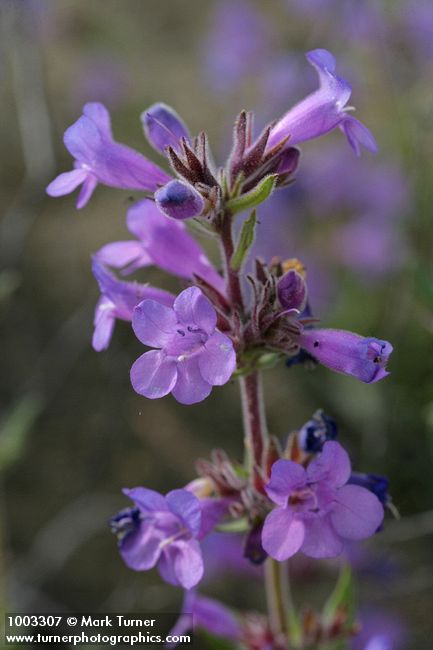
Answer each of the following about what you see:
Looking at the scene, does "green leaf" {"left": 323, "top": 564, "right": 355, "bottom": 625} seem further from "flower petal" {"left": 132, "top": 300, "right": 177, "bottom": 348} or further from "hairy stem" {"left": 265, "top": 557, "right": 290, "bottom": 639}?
"flower petal" {"left": 132, "top": 300, "right": 177, "bottom": 348}

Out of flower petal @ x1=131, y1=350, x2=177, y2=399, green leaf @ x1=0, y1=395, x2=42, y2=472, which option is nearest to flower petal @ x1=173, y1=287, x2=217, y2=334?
flower petal @ x1=131, y1=350, x2=177, y2=399

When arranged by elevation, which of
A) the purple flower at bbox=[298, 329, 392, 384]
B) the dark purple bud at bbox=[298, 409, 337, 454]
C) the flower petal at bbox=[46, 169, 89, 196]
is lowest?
the dark purple bud at bbox=[298, 409, 337, 454]

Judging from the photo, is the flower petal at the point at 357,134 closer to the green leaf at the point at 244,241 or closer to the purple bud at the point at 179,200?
the green leaf at the point at 244,241

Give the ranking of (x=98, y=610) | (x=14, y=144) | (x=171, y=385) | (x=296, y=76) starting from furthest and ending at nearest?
(x=14, y=144) < (x=296, y=76) < (x=98, y=610) < (x=171, y=385)

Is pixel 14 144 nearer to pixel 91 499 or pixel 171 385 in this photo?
pixel 91 499

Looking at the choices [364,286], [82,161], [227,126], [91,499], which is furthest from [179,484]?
[227,126]

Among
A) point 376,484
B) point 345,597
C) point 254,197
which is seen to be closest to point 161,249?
point 254,197
